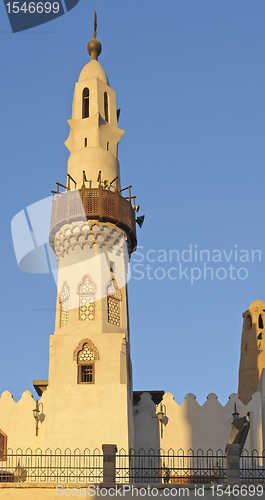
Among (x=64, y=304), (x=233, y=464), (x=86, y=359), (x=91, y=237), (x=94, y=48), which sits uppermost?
(x=94, y=48)

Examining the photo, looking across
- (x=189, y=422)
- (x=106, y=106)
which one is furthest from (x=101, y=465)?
(x=106, y=106)

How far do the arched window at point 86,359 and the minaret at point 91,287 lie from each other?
35 millimetres

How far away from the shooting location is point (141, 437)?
2673 cm

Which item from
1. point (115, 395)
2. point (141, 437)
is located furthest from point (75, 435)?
point (141, 437)

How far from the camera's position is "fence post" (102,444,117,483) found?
19.1 metres

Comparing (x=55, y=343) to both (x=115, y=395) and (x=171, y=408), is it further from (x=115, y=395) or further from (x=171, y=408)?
(x=171, y=408)

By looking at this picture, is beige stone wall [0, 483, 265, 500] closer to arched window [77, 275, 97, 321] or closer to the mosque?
the mosque

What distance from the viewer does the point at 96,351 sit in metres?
25.2

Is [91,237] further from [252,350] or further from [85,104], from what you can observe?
[252,350]

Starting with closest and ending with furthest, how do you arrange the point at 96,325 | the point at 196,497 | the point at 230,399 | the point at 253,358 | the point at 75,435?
1. the point at 196,497
2. the point at 75,435
3. the point at 96,325
4. the point at 230,399
5. the point at 253,358

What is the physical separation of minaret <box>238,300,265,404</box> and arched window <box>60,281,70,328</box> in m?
10.6

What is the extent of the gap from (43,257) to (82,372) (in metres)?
5.92

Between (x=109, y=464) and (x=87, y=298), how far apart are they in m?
8.05

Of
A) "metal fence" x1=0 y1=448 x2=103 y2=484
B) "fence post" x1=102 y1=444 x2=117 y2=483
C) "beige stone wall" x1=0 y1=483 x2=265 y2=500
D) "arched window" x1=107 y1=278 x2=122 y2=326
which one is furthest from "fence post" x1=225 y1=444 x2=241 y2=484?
"arched window" x1=107 y1=278 x2=122 y2=326
